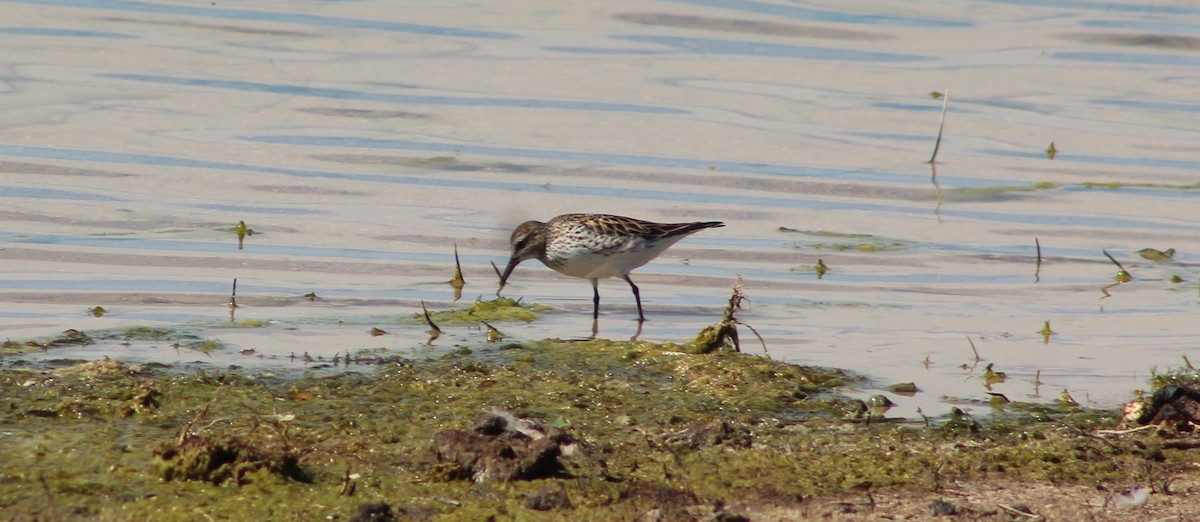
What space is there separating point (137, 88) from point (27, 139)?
2174 mm

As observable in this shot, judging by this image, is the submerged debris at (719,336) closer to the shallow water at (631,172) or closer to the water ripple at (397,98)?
the shallow water at (631,172)

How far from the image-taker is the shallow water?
29.2ft

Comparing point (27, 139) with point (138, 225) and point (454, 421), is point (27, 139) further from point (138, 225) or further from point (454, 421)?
point (454, 421)

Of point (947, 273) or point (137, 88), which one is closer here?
point (947, 273)

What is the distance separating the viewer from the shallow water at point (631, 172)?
350 inches

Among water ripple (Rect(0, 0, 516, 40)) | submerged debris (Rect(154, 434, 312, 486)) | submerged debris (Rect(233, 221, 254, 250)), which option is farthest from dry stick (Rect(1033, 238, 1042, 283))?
water ripple (Rect(0, 0, 516, 40))

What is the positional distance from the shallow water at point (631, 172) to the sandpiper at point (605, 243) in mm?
271

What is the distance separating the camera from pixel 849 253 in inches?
448

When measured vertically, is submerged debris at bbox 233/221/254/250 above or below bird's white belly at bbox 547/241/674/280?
below

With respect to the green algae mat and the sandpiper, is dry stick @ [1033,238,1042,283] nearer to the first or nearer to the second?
the sandpiper

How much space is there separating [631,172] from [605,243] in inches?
171

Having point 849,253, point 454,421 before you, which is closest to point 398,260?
point 849,253

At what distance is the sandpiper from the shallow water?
0.89 feet

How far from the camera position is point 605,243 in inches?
379
